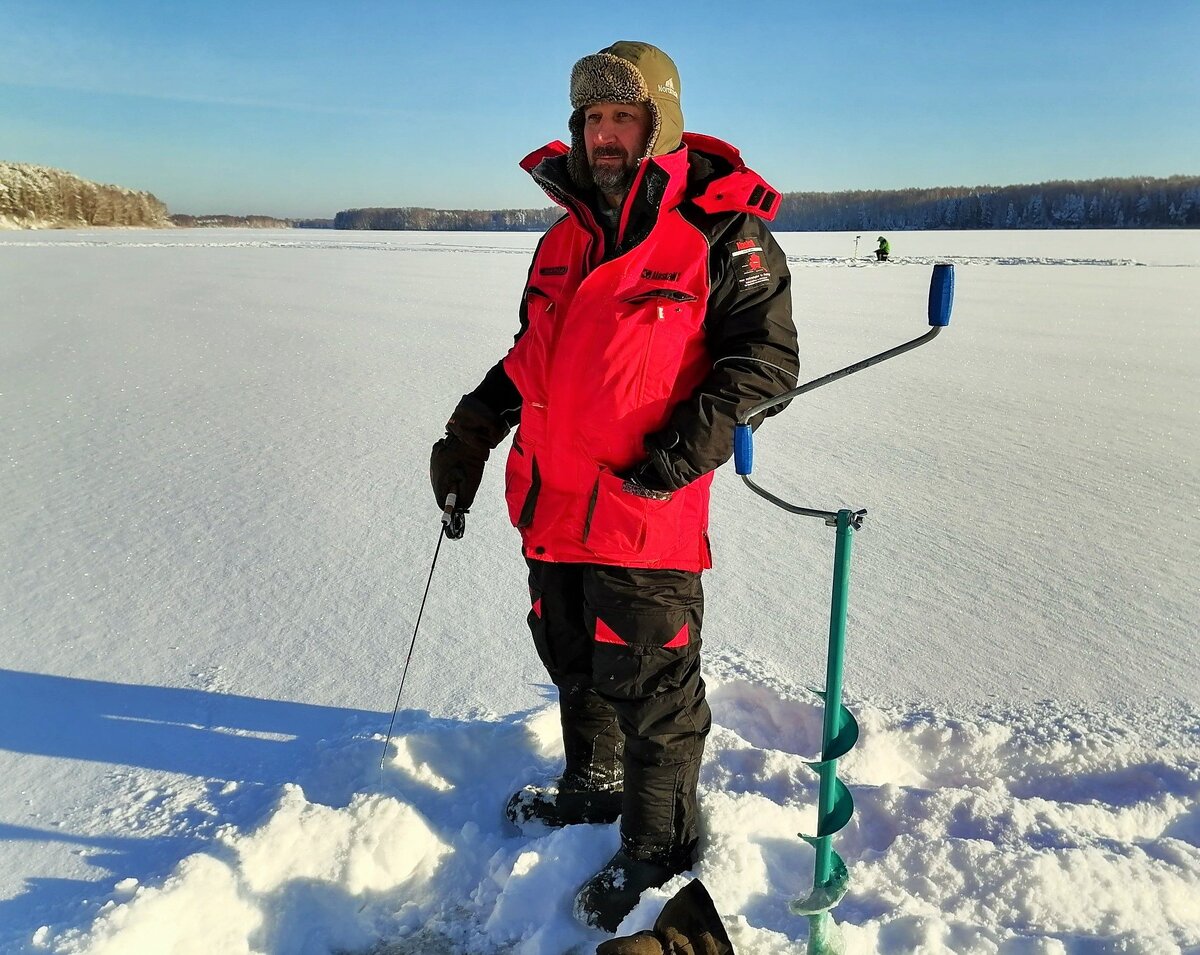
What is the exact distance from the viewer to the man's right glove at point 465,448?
1.84 metres

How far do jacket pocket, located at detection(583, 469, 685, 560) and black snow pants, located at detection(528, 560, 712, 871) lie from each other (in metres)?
0.05

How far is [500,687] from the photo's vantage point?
223 cm

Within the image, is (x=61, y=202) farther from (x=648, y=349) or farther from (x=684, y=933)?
(x=684, y=933)

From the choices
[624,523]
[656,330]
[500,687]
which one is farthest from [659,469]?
[500,687]

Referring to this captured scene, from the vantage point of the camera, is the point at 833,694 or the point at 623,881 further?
the point at 623,881

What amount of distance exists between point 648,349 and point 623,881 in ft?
3.28

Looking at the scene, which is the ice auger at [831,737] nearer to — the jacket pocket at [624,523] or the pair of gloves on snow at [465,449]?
the jacket pocket at [624,523]

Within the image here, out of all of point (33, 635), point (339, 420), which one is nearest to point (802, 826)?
point (33, 635)

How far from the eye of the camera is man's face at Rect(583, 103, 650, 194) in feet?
4.86

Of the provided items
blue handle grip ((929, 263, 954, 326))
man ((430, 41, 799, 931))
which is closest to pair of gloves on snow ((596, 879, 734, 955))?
man ((430, 41, 799, 931))

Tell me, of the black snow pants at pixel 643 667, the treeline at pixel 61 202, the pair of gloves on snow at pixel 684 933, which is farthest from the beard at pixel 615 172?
the treeline at pixel 61 202

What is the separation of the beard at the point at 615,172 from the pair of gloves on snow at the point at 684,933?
124 cm

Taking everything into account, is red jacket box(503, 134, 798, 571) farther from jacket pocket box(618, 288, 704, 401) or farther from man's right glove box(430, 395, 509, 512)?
man's right glove box(430, 395, 509, 512)

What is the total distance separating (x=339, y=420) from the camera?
15.7 feet
